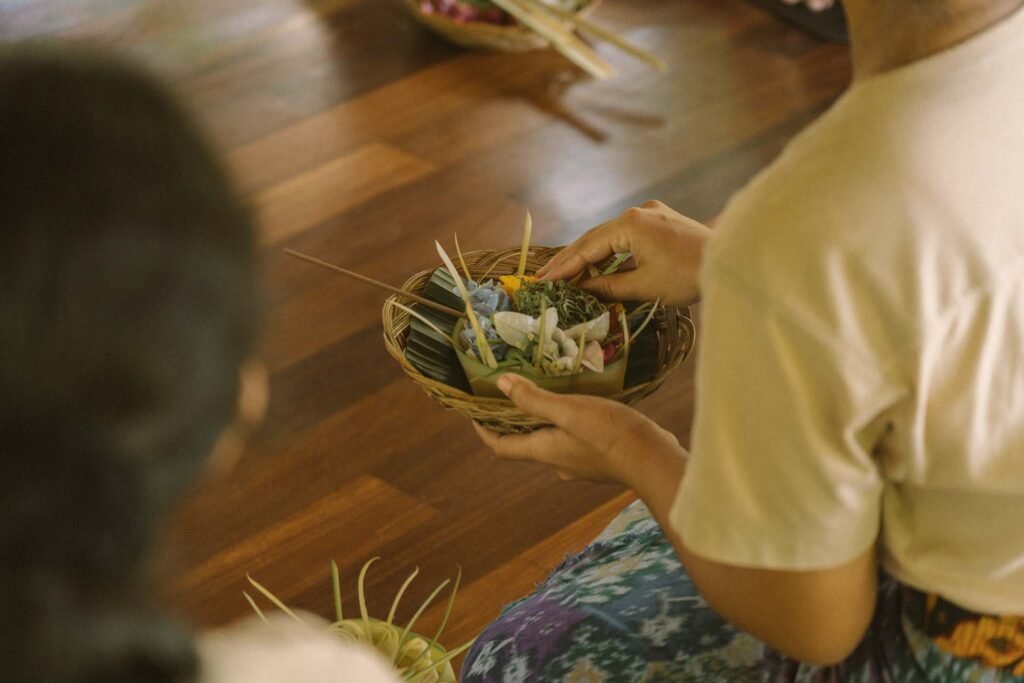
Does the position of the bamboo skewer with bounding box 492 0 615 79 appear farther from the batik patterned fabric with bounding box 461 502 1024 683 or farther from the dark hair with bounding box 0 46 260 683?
the dark hair with bounding box 0 46 260 683

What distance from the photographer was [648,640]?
114 centimetres

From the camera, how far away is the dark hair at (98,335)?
1.82 ft

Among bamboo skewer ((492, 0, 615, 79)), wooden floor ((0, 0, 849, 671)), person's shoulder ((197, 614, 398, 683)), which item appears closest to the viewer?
person's shoulder ((197, 614, 398, 683))

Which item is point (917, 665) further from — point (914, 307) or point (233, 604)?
Answer: point (233, 604)

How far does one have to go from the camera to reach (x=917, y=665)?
99 cm

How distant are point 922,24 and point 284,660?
21.4 inches

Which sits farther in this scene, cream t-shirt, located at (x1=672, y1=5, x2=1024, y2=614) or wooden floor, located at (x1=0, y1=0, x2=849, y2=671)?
wooden floor, located at (x1=0, y1=0, x2=849, y2=671)

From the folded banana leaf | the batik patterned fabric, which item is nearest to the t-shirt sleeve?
the batik patterned fabric

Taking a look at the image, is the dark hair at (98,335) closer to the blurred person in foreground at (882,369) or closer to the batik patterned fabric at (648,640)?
the blurred person in foreground at (882,369)

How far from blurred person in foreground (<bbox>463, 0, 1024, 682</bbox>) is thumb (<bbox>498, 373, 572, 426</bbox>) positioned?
22 cm

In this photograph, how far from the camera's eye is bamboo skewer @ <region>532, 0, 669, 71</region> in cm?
281

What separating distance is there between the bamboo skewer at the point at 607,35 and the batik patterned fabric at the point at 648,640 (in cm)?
173

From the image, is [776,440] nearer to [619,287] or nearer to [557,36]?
[619,287]

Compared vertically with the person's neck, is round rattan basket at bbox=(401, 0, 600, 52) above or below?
below
